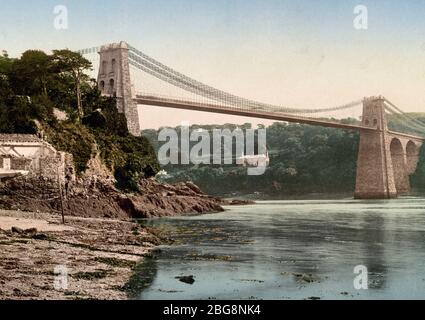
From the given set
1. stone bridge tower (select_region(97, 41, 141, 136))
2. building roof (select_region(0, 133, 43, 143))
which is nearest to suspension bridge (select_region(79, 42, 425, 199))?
stone bridge tower (select_region(97, 41, 141, 136))

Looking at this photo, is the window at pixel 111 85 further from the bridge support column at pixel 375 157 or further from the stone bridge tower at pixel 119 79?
the bridge support column at pixel 375 157

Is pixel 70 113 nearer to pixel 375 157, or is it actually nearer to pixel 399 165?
pixel 375 157

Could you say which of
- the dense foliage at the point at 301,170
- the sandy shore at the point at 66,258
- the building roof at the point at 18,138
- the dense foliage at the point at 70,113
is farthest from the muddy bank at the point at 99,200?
the dense foliage at the point at 301,170

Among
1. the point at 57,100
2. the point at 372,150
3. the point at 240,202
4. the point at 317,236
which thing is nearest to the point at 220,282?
the point at 317,236

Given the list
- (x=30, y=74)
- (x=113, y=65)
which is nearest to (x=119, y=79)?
(x=113, y=65)

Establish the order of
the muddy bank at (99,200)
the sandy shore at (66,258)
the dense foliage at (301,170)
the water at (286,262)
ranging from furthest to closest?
1. the dense foliage at (301,170)
2. the muddy bank at (99,200)
3. the water at (286,262)
4. the sandy shore at (66,258)

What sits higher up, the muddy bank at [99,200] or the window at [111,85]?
the window at [111,85]
